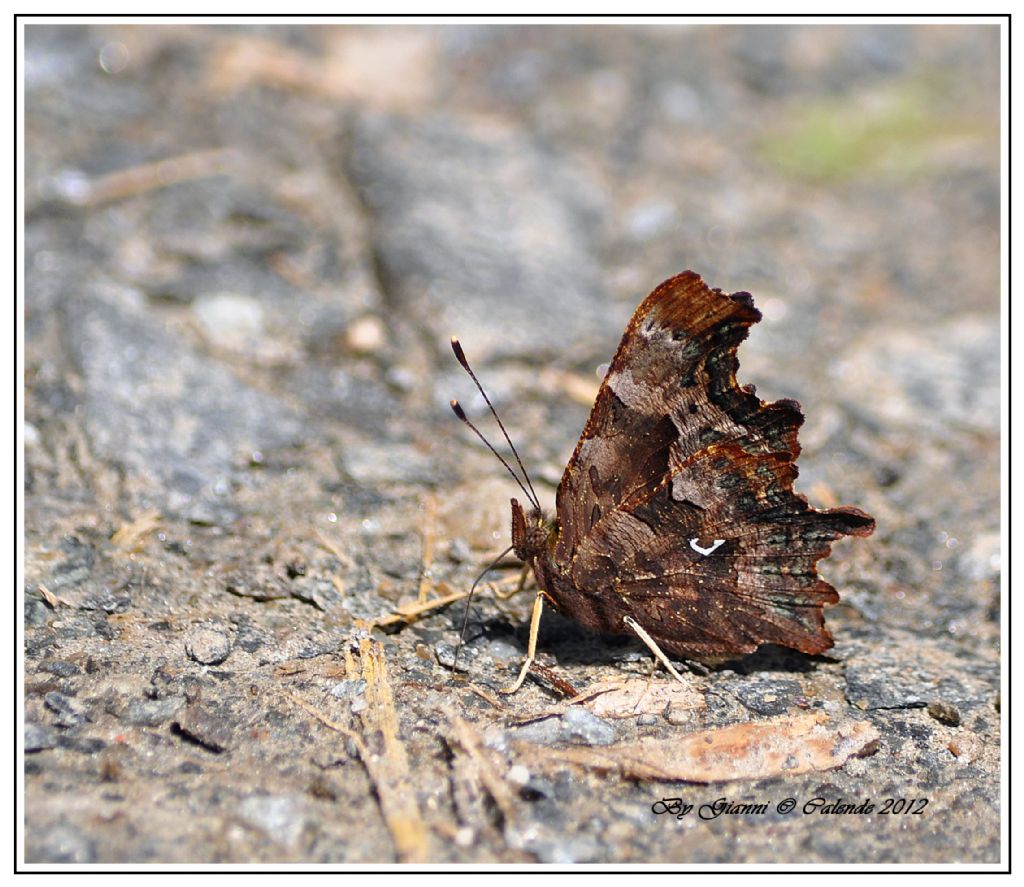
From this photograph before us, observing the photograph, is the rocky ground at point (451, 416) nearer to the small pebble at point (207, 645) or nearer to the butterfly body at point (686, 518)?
the small pebble at point (207, 645)

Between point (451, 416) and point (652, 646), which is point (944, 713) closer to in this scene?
point (652, 646)

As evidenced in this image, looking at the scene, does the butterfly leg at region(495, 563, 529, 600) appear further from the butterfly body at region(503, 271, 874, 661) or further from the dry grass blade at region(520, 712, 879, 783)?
the dry grass blade at region(520, 712, 879, 783)

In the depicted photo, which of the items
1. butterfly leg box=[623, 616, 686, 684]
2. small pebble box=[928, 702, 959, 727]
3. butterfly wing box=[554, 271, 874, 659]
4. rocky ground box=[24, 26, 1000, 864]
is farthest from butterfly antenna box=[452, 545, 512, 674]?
small pebble box=[928, 702, 959, 727]

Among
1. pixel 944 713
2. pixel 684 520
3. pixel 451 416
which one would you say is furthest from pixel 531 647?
pixel 451 416

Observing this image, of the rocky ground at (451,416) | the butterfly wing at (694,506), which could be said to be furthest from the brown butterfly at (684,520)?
the rocky ground at (451,416)

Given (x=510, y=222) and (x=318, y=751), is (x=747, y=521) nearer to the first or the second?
(x=318, y=751)
